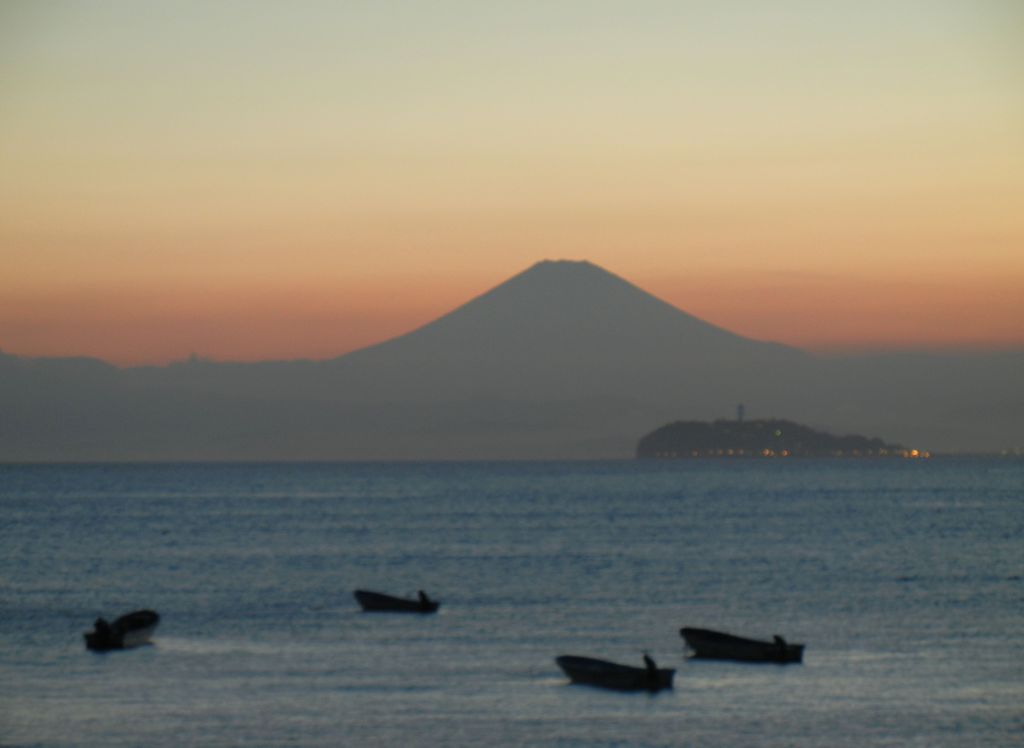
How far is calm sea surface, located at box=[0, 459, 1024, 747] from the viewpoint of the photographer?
33.2 meters

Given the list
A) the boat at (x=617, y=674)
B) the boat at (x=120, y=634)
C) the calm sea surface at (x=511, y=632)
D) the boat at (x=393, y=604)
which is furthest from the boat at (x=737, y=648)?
the boat at (x=120, y=634)

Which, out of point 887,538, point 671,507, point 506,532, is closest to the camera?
point 887,538

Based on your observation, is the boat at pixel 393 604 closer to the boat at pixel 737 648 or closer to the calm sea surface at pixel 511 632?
the calm sea surface at pixel 511 632

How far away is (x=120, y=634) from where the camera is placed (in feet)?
144

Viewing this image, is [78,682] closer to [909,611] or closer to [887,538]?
[909,611]

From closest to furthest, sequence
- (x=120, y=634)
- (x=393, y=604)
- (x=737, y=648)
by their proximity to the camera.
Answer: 1. (x=737, y=648)
2. (x=120, y=634)
3. (x=393, y=604)

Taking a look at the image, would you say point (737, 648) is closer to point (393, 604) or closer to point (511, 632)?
point (511, 632)

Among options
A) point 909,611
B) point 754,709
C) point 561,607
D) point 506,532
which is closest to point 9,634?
point 561,607

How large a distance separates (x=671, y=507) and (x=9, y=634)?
304 feet

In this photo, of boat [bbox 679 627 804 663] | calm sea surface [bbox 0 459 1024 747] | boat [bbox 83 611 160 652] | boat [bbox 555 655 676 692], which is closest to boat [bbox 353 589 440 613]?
calm sea surface [bbox 0 459 1024 747]

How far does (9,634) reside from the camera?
4844cm

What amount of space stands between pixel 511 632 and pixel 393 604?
23.1 feet

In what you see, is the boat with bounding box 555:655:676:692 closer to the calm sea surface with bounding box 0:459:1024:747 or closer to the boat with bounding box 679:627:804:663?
the calm sea surface with bounding box 0:459:1024:747

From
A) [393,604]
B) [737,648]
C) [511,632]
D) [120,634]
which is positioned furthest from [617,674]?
[393,604]
